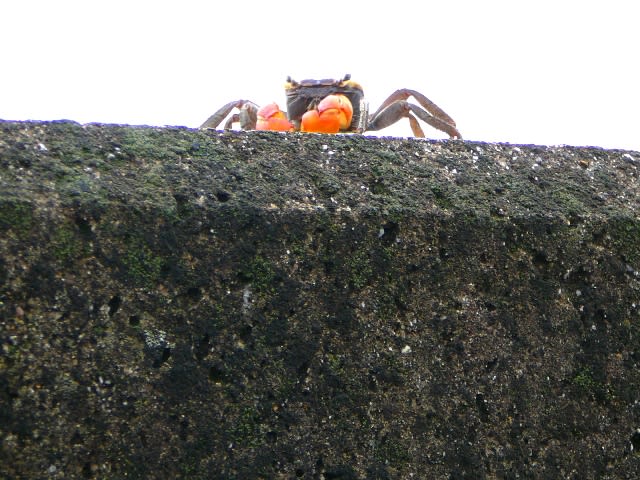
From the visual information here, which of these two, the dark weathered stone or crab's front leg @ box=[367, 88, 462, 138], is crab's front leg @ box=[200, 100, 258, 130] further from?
the dark weathered stone

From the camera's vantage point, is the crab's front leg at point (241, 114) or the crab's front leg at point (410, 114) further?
the crab's front leg at point (241, 114)

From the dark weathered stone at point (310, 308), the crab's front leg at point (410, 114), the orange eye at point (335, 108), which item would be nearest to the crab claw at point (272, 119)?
the orange eye at point (335, 108)

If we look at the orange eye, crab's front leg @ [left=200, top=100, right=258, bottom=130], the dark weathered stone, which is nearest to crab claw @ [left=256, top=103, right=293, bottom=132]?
the orange eye

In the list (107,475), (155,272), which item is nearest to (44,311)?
(155,272)

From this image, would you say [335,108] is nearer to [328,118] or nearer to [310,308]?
[328,118]

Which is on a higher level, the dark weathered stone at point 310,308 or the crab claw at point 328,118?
the crab claw at point 328,118

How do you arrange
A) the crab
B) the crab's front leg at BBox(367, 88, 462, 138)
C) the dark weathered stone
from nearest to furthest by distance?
the dark weathered stone, the crab, the crab's front leg at BBox(367, 88, 462, 138)

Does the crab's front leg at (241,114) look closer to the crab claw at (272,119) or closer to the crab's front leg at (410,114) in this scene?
the crab claw at (272,119)
